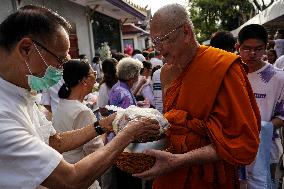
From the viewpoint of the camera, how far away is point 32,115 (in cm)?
207

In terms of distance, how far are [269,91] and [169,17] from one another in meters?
1.43

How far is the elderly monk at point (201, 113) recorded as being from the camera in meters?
2.17

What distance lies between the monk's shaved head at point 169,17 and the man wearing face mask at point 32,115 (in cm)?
57

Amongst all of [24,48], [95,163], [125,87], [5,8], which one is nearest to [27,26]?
[24,48]

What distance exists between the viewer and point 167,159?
84.7 inches

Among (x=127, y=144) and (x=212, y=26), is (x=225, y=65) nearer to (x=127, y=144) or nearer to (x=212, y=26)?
(x=127, y=144)

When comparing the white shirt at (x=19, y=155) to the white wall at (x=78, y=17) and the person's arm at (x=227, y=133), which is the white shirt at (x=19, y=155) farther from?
the white wall at (x=78, y=17)

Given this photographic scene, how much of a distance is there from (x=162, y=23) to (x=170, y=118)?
56cm

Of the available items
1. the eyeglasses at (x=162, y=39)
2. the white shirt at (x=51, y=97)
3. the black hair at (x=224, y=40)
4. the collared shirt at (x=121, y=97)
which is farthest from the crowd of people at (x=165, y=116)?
the white shirt at (x=51, y=97)

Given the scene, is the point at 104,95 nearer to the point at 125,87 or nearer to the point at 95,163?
the point at 125,87

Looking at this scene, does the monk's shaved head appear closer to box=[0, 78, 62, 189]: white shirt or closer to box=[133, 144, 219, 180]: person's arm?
box=[133, 144, 219, 180]: person's arm

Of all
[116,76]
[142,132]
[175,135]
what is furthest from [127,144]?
[116,76]

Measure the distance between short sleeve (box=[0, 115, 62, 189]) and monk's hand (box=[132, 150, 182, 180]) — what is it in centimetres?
59

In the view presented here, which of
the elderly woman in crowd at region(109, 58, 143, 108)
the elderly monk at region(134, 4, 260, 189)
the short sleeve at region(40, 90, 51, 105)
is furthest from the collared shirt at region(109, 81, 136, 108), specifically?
the elderly monk at region(134, 4, 260, 189)
